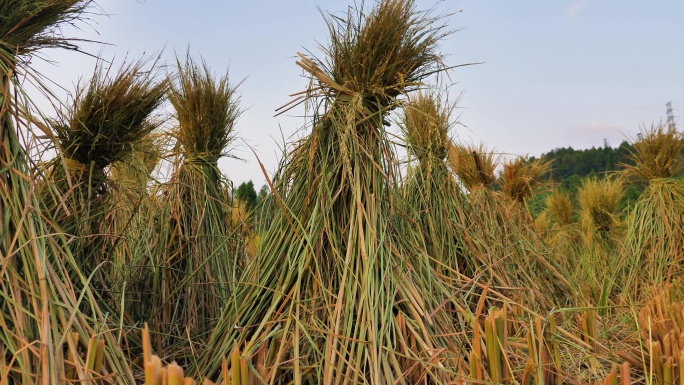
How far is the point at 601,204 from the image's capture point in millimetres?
7098

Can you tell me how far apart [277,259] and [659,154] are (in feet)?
13.1

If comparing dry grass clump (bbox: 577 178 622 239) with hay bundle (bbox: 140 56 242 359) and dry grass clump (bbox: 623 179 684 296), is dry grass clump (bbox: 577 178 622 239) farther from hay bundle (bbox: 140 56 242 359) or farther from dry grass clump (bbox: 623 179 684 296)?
hay bundle (bbox: 140 56 242 359)

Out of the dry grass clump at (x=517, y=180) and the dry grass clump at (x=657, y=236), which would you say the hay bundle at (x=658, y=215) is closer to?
the dry grass clump at (x=657, y=236)

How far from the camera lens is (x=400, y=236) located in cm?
206

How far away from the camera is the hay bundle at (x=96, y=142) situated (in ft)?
7.45

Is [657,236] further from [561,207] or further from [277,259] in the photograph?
[561,207]

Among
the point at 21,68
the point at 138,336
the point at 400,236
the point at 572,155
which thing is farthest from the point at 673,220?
the point at 572,155

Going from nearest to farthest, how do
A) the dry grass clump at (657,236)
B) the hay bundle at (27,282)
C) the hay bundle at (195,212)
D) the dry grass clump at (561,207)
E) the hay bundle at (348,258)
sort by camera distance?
1. the hay bundle at (27,282)
2. the hay bundle at (348,258)
3. the hay bundle at (195,212)
4. the dry grass clump at (657,236)
5. the dry grass clump at (561,207)

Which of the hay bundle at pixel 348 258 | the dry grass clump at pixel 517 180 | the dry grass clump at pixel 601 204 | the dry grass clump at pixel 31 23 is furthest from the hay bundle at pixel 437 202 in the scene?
the dry grass clump at pixel 601 204

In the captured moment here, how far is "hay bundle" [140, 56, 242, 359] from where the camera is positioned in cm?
273

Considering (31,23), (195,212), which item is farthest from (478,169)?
(31,23)

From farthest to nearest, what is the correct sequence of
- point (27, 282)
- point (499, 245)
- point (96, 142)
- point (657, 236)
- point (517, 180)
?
point (517, 180) → point (657, 236) → point (499, 245) → point (96, 142) → point (27, 282)

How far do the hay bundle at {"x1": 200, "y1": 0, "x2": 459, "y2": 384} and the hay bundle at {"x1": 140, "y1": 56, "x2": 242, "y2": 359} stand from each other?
791 mm

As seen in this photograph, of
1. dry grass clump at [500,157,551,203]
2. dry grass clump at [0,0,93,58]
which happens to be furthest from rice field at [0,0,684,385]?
dry grass clump at [500,157,551,203]
